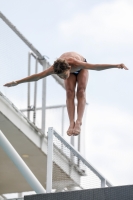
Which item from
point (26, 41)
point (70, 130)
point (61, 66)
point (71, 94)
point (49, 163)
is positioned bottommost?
point (49, 163)

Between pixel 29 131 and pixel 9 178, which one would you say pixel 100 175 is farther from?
pixel 9 178

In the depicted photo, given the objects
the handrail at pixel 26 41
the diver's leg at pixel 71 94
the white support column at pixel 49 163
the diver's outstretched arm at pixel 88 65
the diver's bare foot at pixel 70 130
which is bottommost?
the white support column at pixel 49 163

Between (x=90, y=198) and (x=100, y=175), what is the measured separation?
141 centimetres

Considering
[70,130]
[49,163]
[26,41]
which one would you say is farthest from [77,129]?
[26,41]

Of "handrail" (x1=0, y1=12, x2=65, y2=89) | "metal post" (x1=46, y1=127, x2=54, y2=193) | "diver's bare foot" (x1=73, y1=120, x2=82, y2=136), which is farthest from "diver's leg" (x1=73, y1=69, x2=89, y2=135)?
"handrail" (x1=0, y1=12, x2=65, y2=89)

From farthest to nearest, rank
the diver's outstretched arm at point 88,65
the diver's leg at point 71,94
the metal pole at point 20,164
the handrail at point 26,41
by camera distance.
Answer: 1. the handrail at point 26,41
2. the diver's leg at point 71,94
3. the metal pole at point 20,164
4. the diver's outstretched arm at point 88,65

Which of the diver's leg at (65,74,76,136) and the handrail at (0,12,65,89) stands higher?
the handrail at (0,12,65,89)

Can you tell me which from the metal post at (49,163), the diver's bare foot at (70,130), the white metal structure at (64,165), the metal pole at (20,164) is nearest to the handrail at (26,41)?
the white metal structure at (64,165)

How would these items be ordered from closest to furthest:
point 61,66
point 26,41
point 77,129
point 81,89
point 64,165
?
1. point 61,66
2. point 77,129
3. point 81,89
4. point 64,165
5. point 26,41

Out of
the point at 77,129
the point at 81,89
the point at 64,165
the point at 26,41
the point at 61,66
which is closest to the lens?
the point at 61,66

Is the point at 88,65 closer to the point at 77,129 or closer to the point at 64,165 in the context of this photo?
the point at 77,129

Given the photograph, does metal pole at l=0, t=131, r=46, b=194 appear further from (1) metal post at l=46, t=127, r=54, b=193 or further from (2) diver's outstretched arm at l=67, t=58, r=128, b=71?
(2) diver's outstretched arm at l=67, t=58, r=128, b=71

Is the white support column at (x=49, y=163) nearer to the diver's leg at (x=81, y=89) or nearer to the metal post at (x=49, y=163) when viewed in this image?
the metal post at (x=49, y=163)

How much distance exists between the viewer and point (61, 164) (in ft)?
40.0
